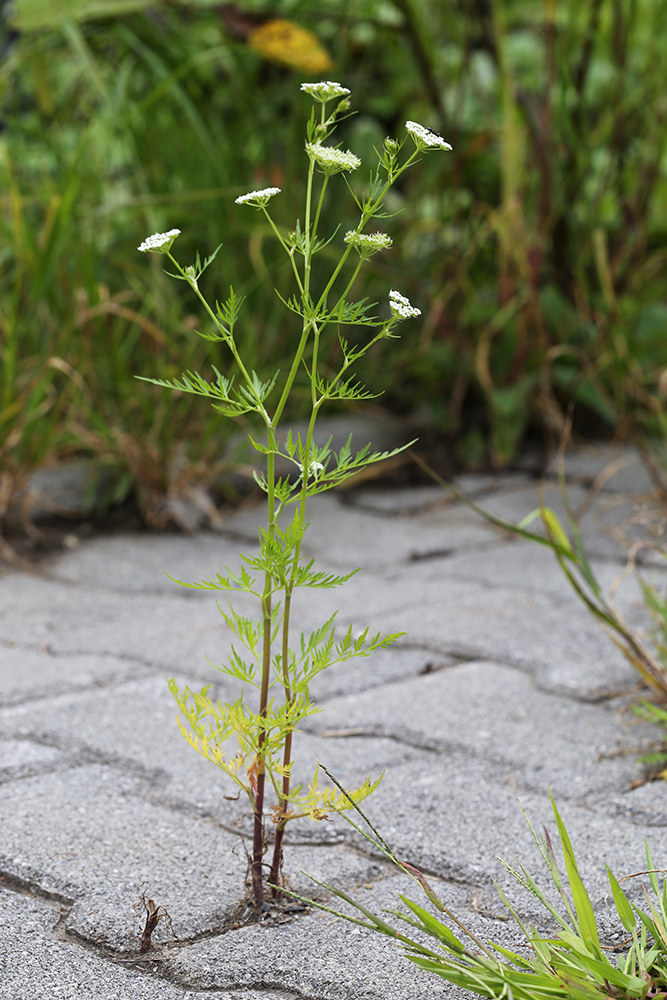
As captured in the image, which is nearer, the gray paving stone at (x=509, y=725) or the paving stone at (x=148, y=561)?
the gray paving stone at (x=509, y=725)

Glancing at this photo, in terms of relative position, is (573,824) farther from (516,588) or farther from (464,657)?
(516,588)

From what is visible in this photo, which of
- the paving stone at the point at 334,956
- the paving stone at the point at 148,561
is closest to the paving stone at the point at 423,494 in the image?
the paving stone at the point at 148,561

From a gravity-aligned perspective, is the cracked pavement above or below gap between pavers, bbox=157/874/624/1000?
above

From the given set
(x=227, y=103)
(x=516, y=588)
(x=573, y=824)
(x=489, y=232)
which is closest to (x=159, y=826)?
(x=573, y=824)

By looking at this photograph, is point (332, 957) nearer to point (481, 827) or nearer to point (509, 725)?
point (481, 827)

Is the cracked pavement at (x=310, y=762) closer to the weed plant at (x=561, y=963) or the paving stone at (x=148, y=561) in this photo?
the paving stone at (x=148, y=561)

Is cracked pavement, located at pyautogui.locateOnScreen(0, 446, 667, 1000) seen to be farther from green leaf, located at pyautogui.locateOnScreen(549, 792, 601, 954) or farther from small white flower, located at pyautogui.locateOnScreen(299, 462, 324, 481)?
small white flower, located at pyautogui.locateOnScreen(299, 462, 324, 481)

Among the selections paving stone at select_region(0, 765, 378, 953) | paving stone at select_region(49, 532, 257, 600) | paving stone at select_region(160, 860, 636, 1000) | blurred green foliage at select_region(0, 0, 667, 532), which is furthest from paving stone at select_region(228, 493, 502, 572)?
paving stone at select_region(160, 860, 636, 1000)
